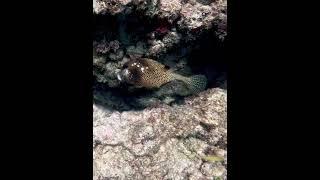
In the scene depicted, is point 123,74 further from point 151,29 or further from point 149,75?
point 151,29

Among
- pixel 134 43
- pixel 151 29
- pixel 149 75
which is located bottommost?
pixel 149 75

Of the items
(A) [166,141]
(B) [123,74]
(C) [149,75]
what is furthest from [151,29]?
(A) [166,141]

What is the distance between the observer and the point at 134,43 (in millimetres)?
5055

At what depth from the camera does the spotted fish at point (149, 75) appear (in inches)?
190

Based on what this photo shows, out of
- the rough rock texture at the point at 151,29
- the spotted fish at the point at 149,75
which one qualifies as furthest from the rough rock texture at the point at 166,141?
the rough rock texture at the point at 151,29

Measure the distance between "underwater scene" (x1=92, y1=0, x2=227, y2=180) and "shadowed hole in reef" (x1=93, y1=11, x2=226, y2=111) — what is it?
0.05 ft

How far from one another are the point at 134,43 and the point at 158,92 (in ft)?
2.90

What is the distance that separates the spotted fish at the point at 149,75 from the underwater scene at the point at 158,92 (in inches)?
0.6

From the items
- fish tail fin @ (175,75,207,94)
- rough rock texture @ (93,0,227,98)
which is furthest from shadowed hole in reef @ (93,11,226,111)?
fish tail fin @ (175,75,207,94)

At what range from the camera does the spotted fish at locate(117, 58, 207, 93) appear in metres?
4.84

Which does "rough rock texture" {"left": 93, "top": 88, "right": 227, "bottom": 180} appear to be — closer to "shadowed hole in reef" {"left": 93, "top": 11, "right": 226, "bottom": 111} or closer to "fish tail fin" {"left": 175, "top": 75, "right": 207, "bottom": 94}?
"fish tail fin" {"left": 175, "top": 75, "right": 207, "bottom": 94}
